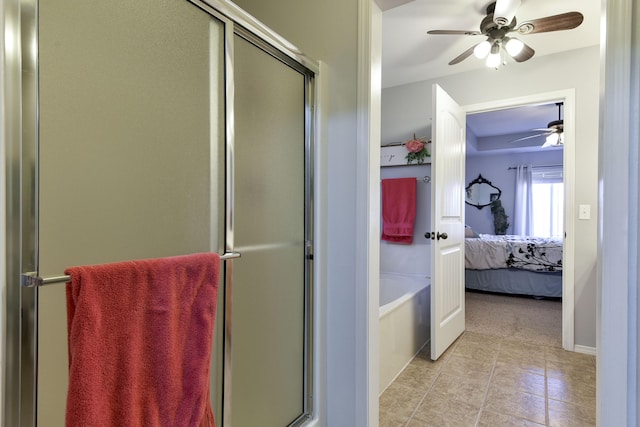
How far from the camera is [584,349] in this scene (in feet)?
8.61

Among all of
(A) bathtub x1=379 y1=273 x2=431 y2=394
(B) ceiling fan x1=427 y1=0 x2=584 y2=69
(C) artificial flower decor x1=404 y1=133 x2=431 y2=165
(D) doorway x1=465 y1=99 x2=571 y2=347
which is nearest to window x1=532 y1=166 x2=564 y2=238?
(D) doorway x1=465 y1=99 x2=571 y2=347

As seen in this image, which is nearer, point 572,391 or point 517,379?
point 572,391

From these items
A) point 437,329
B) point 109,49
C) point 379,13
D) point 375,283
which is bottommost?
point 437,329

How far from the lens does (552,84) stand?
2.75 meters

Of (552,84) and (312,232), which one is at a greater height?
(552,84)

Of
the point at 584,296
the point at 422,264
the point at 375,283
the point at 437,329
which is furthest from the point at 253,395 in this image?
the point at 584,296

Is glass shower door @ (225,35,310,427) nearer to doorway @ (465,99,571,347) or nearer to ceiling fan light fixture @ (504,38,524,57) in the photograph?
ceiling fan light fixture @ (504,38,524,57)

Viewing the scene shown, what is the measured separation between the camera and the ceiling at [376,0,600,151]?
2.17m

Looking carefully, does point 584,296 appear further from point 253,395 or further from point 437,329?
point 253,395

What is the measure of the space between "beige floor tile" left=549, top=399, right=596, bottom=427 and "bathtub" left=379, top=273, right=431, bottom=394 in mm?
903

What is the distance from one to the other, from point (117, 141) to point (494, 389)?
2489mm

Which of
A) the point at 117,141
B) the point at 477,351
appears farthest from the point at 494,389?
the point at 117,141

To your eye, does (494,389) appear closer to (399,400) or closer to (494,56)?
(399,400)

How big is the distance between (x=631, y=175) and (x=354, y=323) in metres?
1.15
